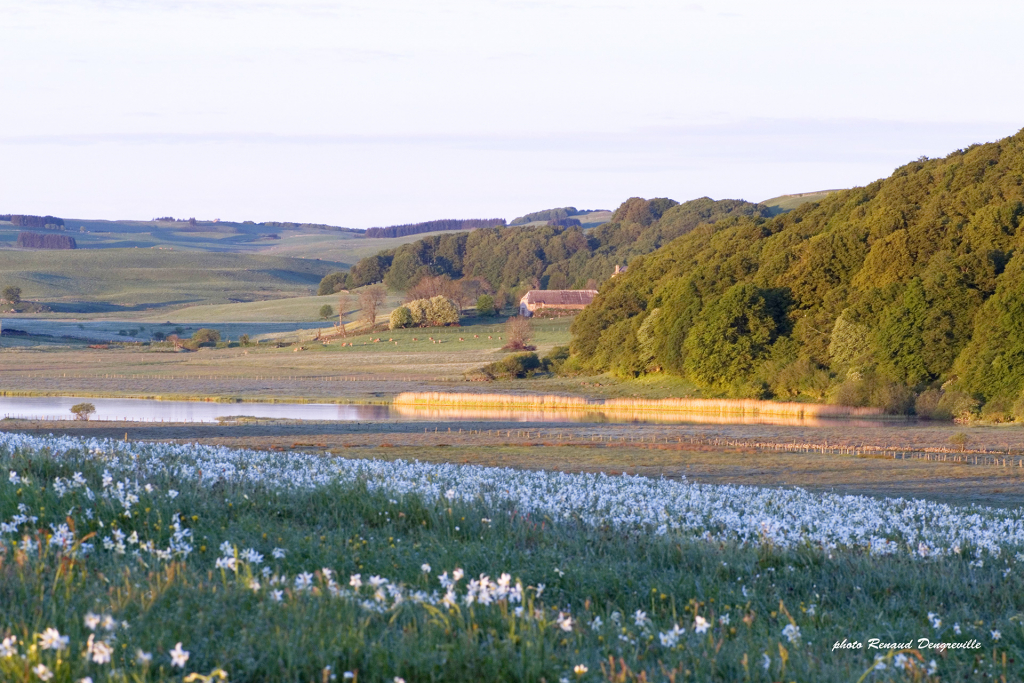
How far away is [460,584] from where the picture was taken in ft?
20.9

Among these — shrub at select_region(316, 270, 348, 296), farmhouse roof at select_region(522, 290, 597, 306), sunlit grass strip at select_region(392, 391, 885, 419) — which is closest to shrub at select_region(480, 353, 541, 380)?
sunlit grass strip at select_region(392, 391, 885, 419)

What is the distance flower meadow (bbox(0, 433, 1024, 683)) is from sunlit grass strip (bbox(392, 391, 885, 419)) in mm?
39578

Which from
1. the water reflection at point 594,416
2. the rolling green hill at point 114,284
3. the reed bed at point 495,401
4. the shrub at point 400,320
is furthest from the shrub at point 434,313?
the rolling green hill at point 114,284

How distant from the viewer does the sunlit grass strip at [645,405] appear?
162 feet

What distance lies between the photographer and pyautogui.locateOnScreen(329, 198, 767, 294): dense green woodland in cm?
16550

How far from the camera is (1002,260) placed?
5159cm

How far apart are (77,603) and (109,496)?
276 cm

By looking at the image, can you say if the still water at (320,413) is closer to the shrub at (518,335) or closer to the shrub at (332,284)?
the shrub at (518,335)

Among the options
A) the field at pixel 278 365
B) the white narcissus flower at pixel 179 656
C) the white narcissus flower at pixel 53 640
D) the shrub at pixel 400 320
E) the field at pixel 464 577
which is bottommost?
the field at pixel 278 365

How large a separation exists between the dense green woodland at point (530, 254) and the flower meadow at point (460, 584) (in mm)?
148808

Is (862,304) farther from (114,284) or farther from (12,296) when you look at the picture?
(114,284)

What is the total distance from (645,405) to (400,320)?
56.5 metres

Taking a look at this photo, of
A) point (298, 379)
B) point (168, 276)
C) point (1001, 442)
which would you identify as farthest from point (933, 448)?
point (168, 276)

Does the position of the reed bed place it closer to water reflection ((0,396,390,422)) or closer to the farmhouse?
water reflection ((0,396,390,422))
